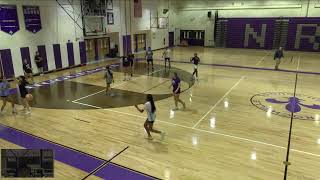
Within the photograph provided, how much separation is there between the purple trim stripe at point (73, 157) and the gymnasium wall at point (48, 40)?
27.0 feet

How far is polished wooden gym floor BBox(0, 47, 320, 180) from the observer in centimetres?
678

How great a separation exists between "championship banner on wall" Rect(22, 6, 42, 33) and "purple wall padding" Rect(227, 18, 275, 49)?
21789mm

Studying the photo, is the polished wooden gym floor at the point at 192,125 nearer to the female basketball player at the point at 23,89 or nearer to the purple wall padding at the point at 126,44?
the female basketball player at the point at 23,89

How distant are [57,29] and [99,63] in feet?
15.0

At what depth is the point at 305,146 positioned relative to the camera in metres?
7.78

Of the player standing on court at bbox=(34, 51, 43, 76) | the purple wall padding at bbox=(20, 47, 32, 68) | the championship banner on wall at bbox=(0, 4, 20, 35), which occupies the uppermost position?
the championship banner on wall at bbox=(0, 4, 20, 35)

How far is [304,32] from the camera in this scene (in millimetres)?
27672

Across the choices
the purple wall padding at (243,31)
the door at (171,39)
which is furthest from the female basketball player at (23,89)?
the purple wall padding at (243,31)

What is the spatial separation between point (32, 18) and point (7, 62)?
3287mm

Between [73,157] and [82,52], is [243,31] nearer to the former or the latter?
[82,52]

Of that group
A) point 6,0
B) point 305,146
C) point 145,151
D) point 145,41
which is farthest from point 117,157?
point 145,41

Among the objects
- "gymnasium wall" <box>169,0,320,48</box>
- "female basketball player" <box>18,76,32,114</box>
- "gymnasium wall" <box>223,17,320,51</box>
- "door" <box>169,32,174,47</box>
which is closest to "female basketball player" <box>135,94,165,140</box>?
"female basketball player" <box>18,76,32,114</box>

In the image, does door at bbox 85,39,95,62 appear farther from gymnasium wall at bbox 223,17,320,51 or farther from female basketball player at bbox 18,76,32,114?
gymnasium wall at bbox 223,17,320,51

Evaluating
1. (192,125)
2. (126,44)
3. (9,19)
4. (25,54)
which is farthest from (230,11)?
(192,125)
